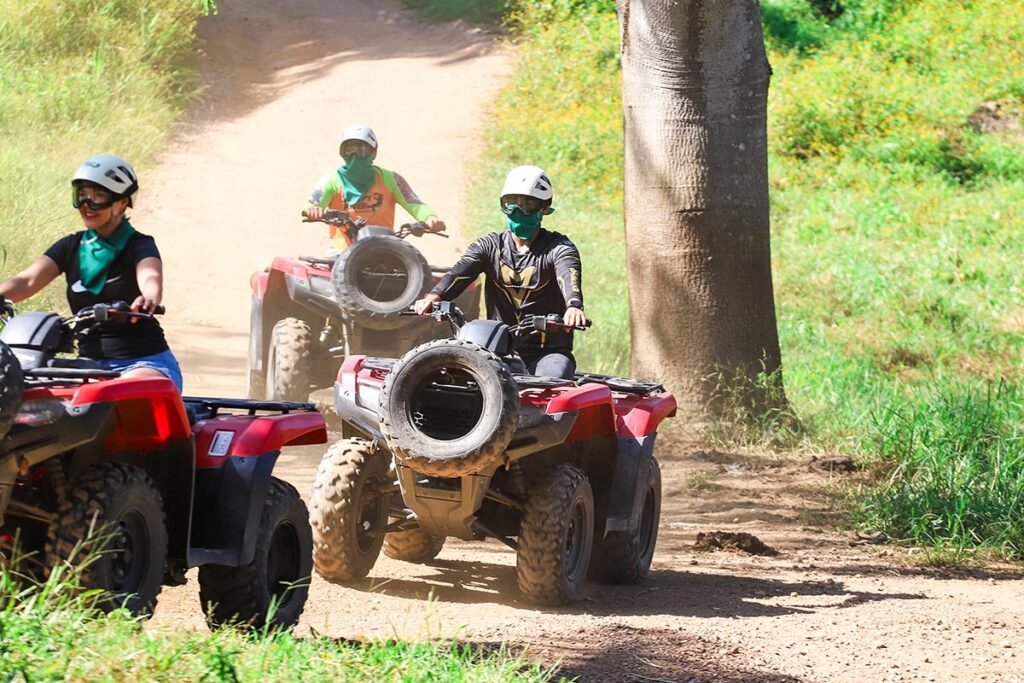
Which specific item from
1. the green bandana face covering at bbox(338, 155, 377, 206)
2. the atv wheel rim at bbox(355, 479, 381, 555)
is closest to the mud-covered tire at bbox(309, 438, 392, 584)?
the atv wheel rim at bbox(355, 479, 381, 555)

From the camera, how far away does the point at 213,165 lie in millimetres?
20312

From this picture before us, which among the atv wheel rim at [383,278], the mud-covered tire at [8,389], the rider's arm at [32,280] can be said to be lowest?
the mud-covered tire at [8,389]

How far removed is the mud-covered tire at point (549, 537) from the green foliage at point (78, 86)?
8.82 meters

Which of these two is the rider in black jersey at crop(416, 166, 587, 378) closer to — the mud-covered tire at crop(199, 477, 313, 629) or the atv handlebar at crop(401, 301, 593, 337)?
the atv handlebar at crop(401, 301, 593, 337)

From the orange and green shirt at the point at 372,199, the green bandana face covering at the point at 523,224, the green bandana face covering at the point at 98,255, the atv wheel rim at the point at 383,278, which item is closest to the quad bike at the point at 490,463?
the green bandana face covering at the point at 523,224

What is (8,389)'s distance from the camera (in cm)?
464

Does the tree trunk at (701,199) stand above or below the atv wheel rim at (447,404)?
above

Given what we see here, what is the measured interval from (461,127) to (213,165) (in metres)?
4.08

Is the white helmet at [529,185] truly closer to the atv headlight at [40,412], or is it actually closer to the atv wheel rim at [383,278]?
the atv wheel rim at [383,278]

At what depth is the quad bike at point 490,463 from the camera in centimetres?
647

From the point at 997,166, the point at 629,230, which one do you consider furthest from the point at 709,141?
the point at 997,166

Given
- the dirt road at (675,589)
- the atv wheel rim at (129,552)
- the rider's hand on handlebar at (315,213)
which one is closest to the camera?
the atv wheel rim at (129,552)

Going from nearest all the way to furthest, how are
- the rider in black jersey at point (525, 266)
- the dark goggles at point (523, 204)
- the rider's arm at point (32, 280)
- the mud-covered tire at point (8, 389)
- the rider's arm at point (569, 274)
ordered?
the mud-covered tire at point (8, 389) → the rider's arm at point (32, 280) → the rider's arm at point (569, 274) → the rider in black jersey at point (525, 266) → the dark goggles at point (523, 204)

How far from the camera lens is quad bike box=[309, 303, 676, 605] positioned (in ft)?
21.2
